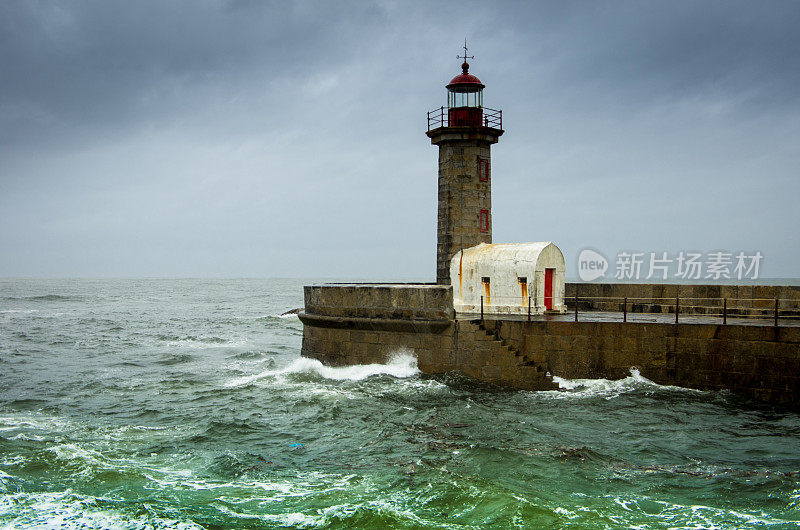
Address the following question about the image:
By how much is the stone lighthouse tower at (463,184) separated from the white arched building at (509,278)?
0.51 meters

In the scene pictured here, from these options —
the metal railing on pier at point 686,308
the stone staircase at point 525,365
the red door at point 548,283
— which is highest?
the red door at point 548,283

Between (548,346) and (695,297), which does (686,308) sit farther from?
(548,346)

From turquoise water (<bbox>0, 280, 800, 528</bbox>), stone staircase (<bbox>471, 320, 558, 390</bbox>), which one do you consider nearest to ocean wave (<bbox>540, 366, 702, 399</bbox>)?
turquoise water (<bbox>0, 280, 800, 528</bbox>)

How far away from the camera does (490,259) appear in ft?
58.6

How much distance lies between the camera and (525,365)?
1470 cm

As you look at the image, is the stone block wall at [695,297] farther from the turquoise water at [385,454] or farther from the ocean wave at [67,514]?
the ocean wave at [67,514]

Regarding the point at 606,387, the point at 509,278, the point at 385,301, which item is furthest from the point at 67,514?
the point at 509,278

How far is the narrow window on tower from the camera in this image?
19344 mm

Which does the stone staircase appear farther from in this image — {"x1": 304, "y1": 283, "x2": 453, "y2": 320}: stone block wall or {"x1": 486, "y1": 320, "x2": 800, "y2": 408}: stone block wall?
{"x1": 304, "y1": 283, "x2": 453, "y2": 320}: stone block wall

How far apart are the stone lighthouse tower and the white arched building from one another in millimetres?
509

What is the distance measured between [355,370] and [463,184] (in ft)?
20.2

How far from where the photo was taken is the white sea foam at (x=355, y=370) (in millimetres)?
15884

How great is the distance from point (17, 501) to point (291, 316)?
35.6 meters
